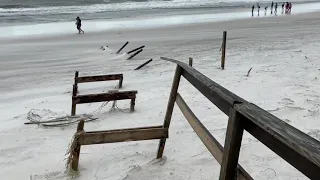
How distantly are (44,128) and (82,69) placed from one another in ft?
22.8

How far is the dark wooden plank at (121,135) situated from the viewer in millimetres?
4236

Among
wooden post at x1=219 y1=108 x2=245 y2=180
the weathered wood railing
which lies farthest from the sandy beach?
wooden post at x1=219 y1=108 x2=245 y2=180

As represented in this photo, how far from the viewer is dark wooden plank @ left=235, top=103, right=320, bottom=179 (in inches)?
68.6

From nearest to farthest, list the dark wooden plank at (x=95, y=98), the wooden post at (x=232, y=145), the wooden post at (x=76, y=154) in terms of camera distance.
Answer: the wooden post at (x=232, y=145)
the wooden post at (x=76, y=154)
the dark wooden plank at (x=95, y=98)

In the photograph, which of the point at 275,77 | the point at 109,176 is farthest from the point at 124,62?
the point at 109,176

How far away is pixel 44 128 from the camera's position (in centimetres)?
596

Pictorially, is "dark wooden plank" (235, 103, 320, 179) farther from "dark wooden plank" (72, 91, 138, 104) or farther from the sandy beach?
"dark wooden plank" (72, 91, 138, 104)

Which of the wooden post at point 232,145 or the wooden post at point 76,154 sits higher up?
the wooden post at point 232,145

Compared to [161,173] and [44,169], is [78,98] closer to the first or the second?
[44,169]

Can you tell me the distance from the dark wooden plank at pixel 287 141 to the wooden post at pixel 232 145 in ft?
0.39

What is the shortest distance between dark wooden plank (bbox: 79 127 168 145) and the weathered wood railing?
823 mm

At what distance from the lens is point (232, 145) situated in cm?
257

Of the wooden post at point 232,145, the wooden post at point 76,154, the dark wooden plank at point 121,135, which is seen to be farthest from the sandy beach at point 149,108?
the wooden post at point 232,145

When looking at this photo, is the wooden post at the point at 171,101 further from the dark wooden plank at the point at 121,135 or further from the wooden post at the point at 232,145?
the wooden post at the point at 232,145
